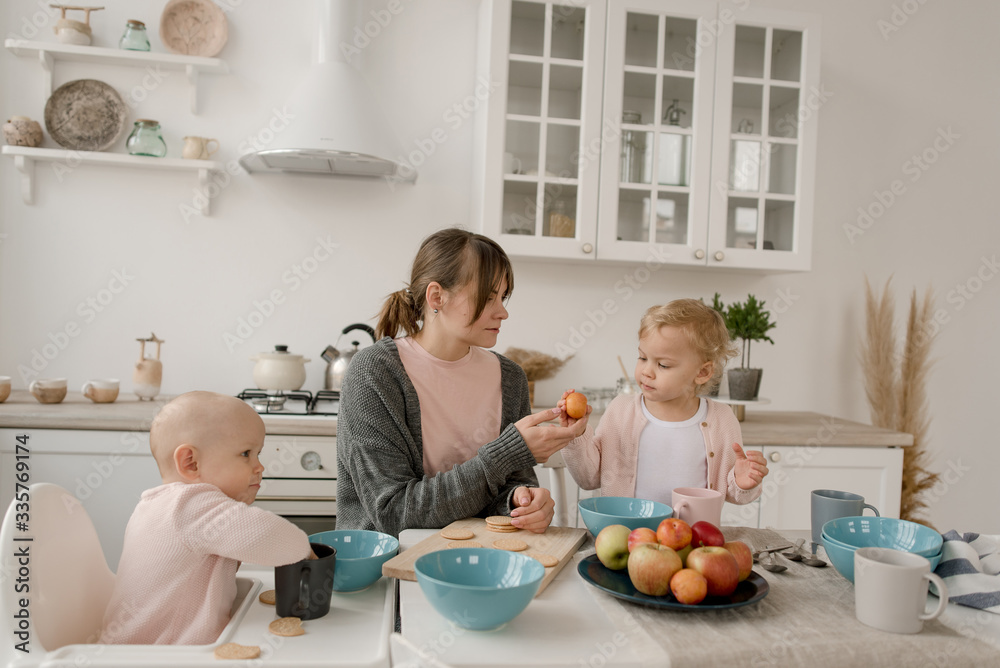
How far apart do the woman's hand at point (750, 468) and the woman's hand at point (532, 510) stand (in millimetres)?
415

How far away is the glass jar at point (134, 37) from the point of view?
8.68ft

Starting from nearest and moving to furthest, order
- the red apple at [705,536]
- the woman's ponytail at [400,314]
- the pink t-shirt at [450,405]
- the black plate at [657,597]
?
the black plate at [657,597], the red apple at [705,536], the pink t-shirt at [450,405], the woman's ponytail at [400,314]

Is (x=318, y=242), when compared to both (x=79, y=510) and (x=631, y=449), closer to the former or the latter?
(x=631, y=449)

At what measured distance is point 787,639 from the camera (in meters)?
0.88

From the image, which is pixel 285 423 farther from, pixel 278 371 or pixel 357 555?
pixel 357 555

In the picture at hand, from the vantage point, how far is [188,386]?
280cm

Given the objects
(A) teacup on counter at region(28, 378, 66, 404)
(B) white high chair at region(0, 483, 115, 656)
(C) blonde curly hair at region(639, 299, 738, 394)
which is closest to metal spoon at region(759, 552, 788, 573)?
(C) blonde curly hair at region(639, 299, 738, 394)

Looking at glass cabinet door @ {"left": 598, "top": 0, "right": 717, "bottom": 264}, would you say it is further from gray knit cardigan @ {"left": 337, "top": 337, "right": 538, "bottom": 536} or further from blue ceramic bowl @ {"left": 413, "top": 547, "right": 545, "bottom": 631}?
blue ceramic bowl @ {"left": 413, "top": 547, "right": 545, "bottom": 631}

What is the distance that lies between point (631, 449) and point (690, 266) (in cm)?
137

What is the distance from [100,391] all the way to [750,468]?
209 cm

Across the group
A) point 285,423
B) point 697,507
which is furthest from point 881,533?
point 285,423

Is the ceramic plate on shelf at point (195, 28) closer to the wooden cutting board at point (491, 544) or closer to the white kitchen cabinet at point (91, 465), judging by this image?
the white kitchen cabinet at point (91, 465)

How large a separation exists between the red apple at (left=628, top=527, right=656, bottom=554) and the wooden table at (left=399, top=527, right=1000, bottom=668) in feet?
0.27

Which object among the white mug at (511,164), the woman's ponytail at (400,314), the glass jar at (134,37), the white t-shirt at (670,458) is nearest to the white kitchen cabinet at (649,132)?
the white mug at (511,164)
